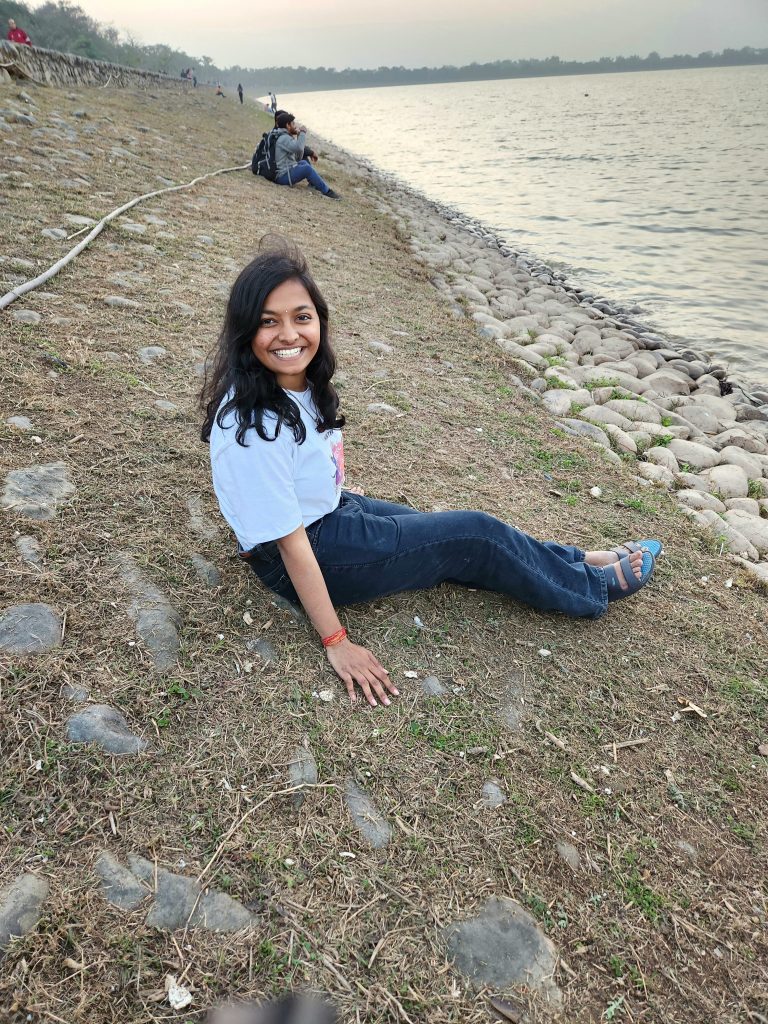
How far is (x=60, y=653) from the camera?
7.68ft

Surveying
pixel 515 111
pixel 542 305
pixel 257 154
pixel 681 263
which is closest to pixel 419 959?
pixel 542 305

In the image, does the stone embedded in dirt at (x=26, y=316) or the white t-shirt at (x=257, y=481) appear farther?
the stone embedded in dirt at (x=26, y=316)

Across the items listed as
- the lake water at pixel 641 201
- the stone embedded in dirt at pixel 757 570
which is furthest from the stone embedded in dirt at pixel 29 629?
the lake water at pixel 641 201

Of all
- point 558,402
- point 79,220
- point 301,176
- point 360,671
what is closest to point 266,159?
point 301,176

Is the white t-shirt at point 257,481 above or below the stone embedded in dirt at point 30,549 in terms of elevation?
above

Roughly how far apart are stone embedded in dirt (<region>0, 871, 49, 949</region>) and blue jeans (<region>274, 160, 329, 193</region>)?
43.9 ft

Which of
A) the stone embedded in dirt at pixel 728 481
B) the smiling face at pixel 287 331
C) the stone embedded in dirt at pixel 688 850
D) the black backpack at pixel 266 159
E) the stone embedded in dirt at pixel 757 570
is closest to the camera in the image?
the stone embedded in dirt at pixel 688 850

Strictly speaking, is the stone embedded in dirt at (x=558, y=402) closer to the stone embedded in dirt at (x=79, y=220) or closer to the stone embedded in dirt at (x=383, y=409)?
the stone embedded in dirt at (x=383, y=409)

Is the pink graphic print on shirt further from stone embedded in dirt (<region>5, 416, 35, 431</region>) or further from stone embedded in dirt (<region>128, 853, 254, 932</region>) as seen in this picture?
stone embedded in dirt (<region>5, 416, 35, 431</region>)

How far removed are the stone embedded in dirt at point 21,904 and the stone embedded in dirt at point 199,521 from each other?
1.62 metres

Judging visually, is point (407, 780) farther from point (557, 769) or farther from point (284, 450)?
point (284, 450)

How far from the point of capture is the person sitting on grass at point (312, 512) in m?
2.36

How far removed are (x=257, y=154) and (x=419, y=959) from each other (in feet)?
44.9

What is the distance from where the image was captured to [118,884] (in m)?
1.81
